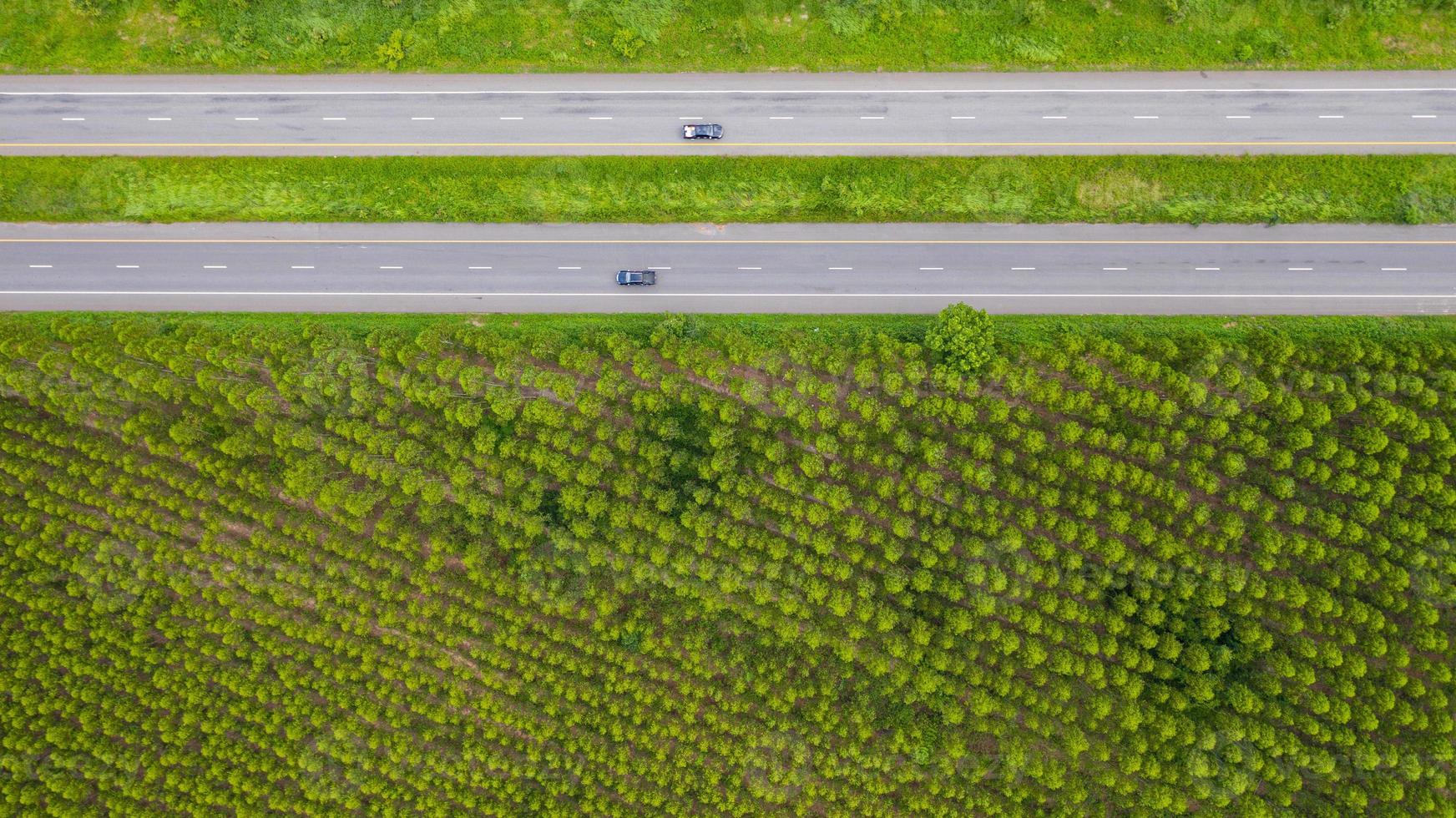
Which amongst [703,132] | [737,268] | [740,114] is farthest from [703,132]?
[737,268]

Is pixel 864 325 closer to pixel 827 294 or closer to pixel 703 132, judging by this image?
pixel 827 294

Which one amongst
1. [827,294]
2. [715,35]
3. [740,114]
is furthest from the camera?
[715,35]

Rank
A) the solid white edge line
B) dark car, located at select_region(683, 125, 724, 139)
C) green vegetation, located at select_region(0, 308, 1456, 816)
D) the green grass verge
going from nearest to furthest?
green vegetation, located at select_region(0, 308, 1456, 816) < the green grass verge < the solid white edge line < dark car, located at select_region(683, 125, 724, 139)

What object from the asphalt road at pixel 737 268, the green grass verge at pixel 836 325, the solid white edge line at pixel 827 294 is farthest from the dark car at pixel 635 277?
the green grass verge at pixel 836 325

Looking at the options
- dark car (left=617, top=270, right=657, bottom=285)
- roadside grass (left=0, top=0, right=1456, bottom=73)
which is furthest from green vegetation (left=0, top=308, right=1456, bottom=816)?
roadside grass (left=0, top=0, right=1456, bottom=73)

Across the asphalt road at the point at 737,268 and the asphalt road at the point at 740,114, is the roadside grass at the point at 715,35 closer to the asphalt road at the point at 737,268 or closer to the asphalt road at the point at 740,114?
the asphalt road at the point at 740,114

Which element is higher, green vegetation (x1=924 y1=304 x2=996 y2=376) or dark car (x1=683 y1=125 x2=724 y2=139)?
dark car (x1=683 y1=125 x2=724 y2=139)

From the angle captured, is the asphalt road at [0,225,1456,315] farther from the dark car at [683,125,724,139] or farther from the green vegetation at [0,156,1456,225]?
the dark car at [683,125,724,139]
